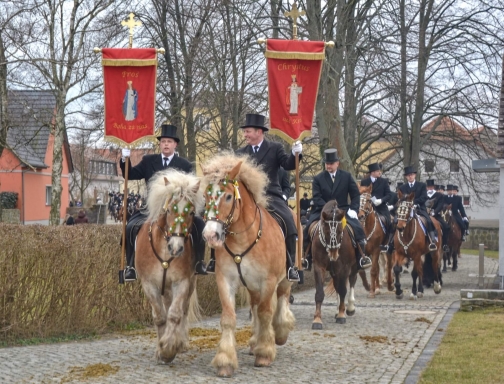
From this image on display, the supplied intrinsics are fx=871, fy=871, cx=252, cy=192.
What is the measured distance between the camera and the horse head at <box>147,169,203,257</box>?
9.20 meters

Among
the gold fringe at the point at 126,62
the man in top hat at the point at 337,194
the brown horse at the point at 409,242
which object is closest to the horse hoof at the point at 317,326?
the man in top hat at the point at 337,194

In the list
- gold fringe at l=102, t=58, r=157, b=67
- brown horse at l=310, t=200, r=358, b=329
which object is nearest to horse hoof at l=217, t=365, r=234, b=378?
gold fringe at l=102, t=58, r=157, b=67

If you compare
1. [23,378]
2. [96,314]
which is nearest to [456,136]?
[96,314]

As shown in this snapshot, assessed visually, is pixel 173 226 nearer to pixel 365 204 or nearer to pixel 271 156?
pixel 271 156

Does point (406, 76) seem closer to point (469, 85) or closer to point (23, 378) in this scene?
point (469, 85)

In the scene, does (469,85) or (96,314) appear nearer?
(96,314)

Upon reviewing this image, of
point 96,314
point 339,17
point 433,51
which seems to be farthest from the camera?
point 433,51

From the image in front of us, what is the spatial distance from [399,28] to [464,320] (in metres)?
16.1

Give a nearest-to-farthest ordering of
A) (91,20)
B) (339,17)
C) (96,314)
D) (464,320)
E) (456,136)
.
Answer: (96,314)
(464,320)
(339,17)
(91,20)
(456,136)

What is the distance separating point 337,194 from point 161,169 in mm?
4312

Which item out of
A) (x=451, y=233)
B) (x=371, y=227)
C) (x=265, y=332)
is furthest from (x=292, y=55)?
(x=451, y=233)

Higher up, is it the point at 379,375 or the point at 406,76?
the point at 406,76

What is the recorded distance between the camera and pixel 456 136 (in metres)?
35.4

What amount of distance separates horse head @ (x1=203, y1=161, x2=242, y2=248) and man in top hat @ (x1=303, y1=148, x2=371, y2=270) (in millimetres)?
5141
